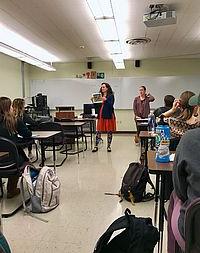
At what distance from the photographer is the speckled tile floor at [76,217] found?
233 centimetres

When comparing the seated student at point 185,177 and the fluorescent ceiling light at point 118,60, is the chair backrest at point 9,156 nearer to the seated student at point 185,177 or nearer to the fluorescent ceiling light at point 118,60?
the seated student at point 185,177

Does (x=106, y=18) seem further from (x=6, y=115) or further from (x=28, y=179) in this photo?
(x=28, y=179)

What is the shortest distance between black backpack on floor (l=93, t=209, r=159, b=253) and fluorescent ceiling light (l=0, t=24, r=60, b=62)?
4.66 metres

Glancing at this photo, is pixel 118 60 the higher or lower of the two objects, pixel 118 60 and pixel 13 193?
the higher

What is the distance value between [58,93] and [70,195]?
6779 mm

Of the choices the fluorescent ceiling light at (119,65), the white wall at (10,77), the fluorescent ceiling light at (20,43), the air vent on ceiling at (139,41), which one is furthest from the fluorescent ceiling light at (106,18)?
the white wall at (10,77)

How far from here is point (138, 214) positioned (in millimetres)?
2908

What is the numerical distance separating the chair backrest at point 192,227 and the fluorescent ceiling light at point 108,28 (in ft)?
12.2

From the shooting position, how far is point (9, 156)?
9.59 feet

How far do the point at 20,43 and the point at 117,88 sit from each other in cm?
406

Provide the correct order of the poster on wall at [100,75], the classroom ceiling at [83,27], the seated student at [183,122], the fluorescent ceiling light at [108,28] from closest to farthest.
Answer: the seated student at [183,122] < the classroom ceiling at [83,27] < the fluorescent ceiling light at [108,28] < the poster on wall at [100,75]

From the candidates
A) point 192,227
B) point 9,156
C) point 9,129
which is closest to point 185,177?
point 192,227

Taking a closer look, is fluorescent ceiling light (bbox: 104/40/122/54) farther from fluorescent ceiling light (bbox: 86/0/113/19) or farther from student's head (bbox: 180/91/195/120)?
student's head (bbox: 180/91/195/120)

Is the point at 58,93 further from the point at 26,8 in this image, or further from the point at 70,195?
the point at 70,195
